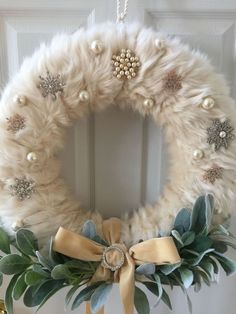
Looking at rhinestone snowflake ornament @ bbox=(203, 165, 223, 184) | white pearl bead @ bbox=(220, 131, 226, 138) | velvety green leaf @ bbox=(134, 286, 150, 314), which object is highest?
white pearl bead @ bbox=(220, 131, 226, 138)

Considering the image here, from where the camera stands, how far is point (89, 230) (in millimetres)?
745

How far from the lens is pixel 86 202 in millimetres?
879

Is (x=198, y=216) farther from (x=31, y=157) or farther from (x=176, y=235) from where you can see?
(x=31, y=157)

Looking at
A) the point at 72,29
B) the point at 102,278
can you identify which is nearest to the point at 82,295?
the point at 102,278

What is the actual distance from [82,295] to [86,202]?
208 millimetres

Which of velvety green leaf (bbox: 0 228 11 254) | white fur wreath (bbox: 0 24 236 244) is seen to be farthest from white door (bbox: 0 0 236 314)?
velvety green leaf (bbox: 0 228 11 254)

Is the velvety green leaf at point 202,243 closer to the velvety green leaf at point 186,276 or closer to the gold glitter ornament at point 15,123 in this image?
the velvety green leaf at point 186,276

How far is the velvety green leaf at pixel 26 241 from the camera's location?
72cm

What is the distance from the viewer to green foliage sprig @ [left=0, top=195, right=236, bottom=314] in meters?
0.72

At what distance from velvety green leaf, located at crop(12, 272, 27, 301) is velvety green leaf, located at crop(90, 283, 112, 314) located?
0.14 metres

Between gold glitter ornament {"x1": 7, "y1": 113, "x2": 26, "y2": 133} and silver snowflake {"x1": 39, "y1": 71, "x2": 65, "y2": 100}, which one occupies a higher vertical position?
silver snowflake {"x1": 39, "y1": 71, "x2": 65, "y2": 100}

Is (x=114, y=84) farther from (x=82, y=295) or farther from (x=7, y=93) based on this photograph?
(x=82, y=295)

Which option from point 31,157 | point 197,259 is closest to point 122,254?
point 197,259

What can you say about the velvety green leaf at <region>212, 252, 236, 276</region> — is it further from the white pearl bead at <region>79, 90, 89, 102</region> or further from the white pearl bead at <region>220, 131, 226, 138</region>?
the white pearl bead at <region>79, 90, 89, 102</region>
